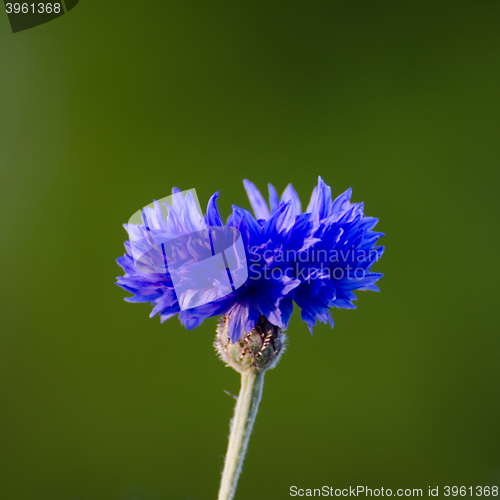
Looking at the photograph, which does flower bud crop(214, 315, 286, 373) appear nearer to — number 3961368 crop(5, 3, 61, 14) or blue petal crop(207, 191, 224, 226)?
blue petal crop(207, 191, 224, 226)

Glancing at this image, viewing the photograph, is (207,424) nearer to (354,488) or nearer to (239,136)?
(354,488)

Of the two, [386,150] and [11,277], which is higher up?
[386,150]

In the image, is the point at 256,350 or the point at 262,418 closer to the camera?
the point at 256,350

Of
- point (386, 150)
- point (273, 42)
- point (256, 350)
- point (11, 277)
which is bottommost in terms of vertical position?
point (256, 350)

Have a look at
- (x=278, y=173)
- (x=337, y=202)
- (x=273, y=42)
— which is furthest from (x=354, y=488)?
(x=273, y=42)

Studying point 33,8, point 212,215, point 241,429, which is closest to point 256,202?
point 212,215

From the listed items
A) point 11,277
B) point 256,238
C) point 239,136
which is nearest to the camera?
point 256,238

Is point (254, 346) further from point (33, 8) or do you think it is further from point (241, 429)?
point (33, 8)
